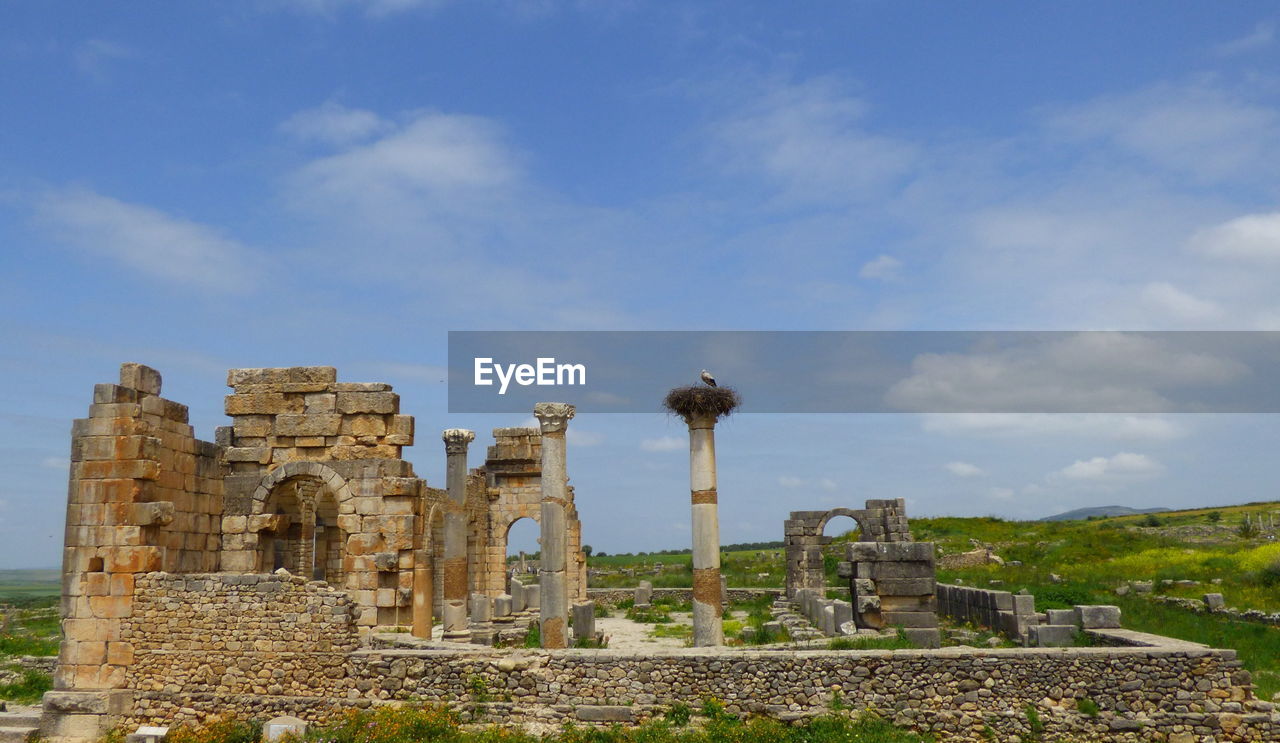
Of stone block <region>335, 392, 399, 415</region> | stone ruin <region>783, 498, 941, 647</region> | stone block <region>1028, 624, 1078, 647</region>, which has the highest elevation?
stone block <region>335, 392, 399, 415</region>

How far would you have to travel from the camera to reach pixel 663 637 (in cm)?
2170

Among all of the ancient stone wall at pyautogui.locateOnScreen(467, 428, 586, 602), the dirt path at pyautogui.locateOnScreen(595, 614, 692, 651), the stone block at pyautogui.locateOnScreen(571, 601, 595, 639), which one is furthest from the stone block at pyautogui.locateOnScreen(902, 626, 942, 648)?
the ancient stone wall at pyautogui.locateOnScreen(467, 428, 586, 602)

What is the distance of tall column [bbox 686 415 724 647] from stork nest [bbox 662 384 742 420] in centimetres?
14

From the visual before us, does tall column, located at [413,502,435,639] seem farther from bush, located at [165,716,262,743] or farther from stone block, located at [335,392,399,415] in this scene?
bush, located at [165,716,262,743]

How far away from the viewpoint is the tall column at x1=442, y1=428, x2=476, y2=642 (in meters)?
20.5

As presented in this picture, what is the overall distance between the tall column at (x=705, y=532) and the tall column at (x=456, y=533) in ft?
20.5

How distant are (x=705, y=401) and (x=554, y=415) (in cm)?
304

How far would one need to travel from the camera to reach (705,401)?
57.3 ft

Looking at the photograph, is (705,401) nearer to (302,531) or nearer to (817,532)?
(302,531)

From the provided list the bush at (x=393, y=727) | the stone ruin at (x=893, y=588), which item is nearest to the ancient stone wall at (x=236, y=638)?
the bush at (x=393, y=727)

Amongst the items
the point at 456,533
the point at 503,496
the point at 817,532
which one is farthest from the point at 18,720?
the point at 817,532

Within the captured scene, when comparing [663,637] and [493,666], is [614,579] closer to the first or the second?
[663,637]

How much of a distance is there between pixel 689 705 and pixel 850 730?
2308 mm

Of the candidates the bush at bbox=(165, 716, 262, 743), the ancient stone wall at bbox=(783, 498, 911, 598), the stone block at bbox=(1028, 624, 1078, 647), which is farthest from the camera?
the ancient stone wall at bbox=(783, 498, 911, 598)
